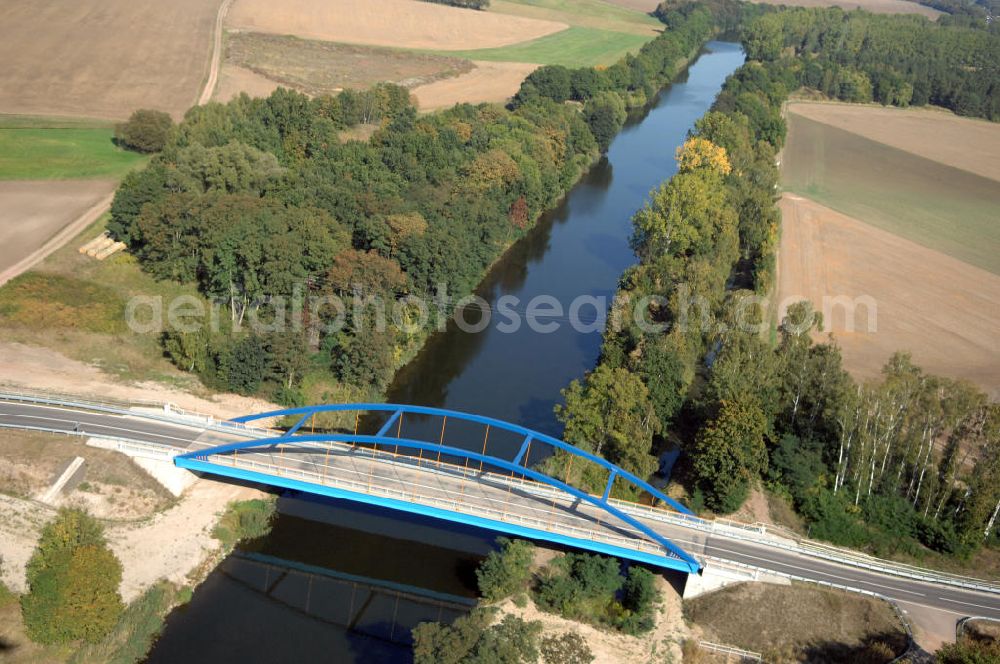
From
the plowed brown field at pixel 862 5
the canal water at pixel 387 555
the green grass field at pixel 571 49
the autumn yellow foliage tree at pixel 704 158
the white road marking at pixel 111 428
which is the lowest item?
the canal water at pixel 387 555

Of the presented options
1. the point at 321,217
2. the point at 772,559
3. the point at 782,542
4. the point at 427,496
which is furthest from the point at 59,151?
the point at 772,559

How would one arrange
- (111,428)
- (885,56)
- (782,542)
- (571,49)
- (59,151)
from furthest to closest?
(885,56)
(571,49)
(59,151)
(111,428)
(782,542)

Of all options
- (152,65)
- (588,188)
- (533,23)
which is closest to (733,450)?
(588,188)

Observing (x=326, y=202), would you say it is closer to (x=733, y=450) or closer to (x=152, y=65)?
(x=733, y=450)

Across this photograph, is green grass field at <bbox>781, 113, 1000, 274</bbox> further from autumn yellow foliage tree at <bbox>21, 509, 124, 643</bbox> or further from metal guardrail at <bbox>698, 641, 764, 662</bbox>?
autumn yellow foliage tree at <bbox>21, 509, 124, 643</bbox>

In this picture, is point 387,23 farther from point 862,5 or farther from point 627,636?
point 862,5

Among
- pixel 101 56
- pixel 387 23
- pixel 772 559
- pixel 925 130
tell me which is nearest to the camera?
pixel 772 559

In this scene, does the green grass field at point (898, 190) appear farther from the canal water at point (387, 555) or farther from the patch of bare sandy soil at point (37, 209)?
the patch of bare sandy soil at point (37, 209)

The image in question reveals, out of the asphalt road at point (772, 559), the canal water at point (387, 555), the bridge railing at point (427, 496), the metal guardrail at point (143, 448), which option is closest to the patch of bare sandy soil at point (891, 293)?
the canal water at point (387, 555)
